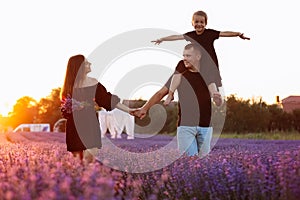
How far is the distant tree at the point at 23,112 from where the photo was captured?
79.2m

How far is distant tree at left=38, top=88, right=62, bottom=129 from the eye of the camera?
56.7 metres

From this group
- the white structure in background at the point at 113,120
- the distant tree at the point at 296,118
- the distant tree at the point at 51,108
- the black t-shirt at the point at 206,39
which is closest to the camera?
the black t-shirt at the point at 206,39

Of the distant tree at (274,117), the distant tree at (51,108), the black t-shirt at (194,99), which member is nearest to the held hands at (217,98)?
the black t-shirt at (194,99)

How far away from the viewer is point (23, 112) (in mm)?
83875

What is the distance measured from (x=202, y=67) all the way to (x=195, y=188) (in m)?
2.04

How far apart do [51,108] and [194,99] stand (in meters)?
54.4

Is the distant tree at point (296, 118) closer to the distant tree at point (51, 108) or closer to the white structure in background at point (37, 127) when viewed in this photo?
the white structure in background at point (37, 127)

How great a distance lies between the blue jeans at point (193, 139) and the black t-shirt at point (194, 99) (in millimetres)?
52

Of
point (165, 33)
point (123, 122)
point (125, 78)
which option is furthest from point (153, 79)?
point (123, 122)

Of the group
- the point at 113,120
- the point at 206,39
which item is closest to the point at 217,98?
the point at 206,39

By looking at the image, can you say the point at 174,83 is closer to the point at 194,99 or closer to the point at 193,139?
the point at 194,99

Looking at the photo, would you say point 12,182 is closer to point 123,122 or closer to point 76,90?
point 76,90

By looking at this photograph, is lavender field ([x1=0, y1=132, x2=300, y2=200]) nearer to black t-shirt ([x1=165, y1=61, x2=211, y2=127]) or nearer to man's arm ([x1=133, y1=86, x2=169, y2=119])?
black t-shirt ([x1=165, y1=61, x2=211, y2=127])

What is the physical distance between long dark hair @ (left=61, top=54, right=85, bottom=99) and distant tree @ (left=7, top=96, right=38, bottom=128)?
7085 centimetres
